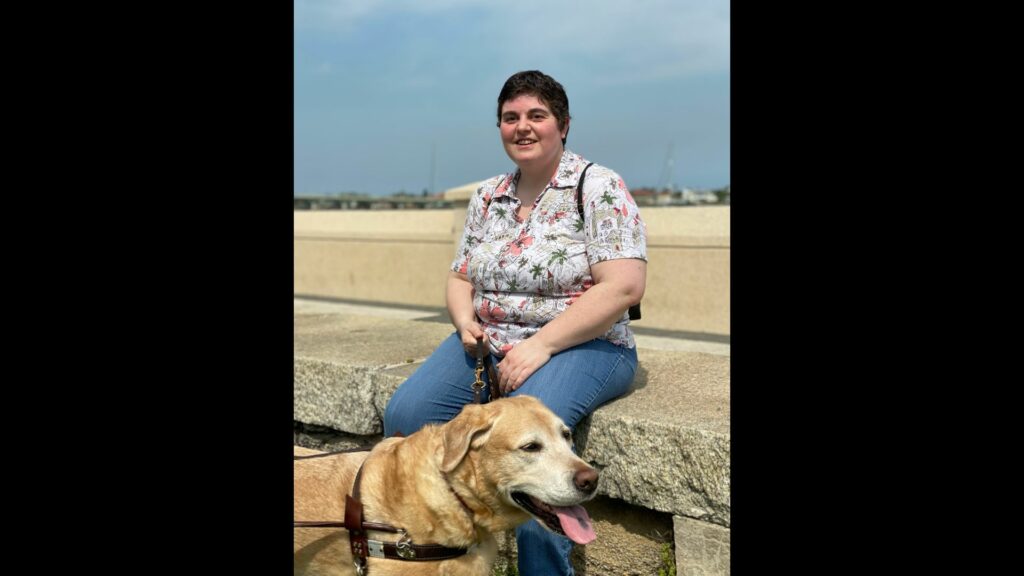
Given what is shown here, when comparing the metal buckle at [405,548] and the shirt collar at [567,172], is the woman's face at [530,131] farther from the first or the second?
the metal buckle at [405,548]

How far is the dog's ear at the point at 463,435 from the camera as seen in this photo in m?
2.54

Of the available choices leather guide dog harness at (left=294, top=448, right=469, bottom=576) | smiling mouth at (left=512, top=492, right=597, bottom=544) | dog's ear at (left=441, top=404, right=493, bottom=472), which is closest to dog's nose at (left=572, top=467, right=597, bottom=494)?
smiling mouth at (left=512, top=492, right=597, bottom=544)

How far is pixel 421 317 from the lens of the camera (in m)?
7.17

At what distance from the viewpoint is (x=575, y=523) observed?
2.46m

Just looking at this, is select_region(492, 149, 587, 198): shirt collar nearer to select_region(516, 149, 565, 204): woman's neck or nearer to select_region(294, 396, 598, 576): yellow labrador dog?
select_region(516, 149, 565, 204): woman's neck

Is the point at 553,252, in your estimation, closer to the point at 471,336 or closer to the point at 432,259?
the point at 471,336

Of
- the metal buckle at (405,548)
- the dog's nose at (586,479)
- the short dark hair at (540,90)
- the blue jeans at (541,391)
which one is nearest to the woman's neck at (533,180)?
the short dark hair at (540,90)

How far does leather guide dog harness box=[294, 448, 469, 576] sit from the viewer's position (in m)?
2.60

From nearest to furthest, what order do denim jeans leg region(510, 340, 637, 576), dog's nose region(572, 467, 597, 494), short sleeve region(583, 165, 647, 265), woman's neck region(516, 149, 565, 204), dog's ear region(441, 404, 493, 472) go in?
dog's nose region(572, 467, 597, 494) < dog's ear region(441, 404, 493, 472) < denim jeans leg region(510, 340, 637, 576) < short sleeve region(583, 165, 647, 265) < woman's neck region(516, 149, 565, 204)

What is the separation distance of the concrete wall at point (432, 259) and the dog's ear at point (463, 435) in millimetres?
5894
